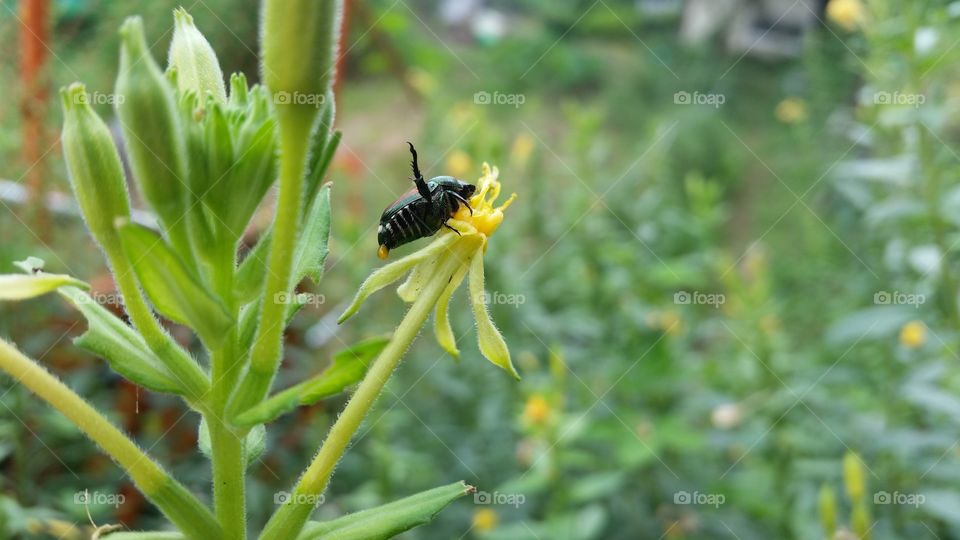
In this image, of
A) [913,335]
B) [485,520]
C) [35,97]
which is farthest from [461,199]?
[913,335]

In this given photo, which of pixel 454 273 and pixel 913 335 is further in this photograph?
pixel 913 335

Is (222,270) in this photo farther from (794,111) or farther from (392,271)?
(794,111)

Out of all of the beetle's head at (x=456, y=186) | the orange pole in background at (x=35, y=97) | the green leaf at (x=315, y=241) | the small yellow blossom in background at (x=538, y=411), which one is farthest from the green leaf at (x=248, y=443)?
the orange pole in background at (x=35, y=97)

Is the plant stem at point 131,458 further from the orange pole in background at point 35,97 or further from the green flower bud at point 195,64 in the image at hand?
the orange pole in background at point 35,97

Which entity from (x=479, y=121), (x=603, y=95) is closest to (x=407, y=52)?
(x=479, y=121)

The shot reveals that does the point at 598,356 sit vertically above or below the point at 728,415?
above

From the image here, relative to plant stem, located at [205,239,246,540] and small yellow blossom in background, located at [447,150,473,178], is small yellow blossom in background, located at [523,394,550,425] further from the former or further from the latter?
A: plant stem, located at [205,239,246,540]
